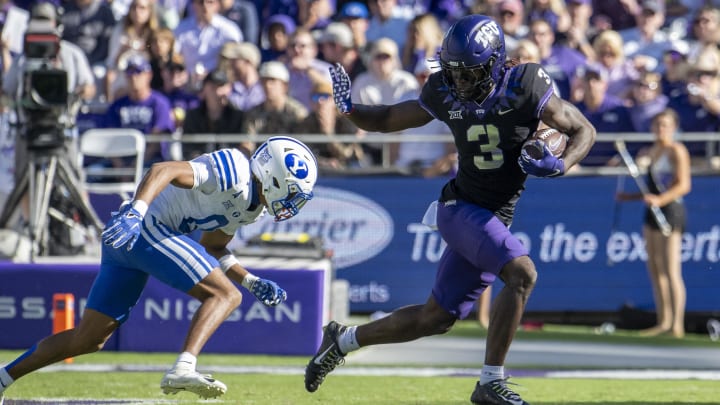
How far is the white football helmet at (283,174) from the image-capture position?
22.0 ft

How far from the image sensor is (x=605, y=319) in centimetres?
1292

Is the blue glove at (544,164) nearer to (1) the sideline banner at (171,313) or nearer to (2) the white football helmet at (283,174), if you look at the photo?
(2) the white football helmet at (283,174)

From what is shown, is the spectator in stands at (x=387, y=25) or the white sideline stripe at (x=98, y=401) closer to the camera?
the white sideline stripe at (x=98, y=401)

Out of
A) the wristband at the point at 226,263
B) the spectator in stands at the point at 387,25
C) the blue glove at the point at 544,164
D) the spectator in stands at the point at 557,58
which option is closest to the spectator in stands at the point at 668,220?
the spectator in stands at the point at 557,58

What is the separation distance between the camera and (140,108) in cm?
1351

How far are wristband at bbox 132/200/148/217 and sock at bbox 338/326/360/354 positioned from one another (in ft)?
5.68

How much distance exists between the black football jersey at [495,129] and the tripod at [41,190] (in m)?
5.05

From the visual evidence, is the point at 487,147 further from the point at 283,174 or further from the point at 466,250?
the point at 283,174

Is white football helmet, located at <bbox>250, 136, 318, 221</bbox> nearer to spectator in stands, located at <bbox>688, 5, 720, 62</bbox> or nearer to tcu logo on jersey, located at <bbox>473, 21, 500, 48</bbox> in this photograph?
tcu logo on jersey, located at <bbox>473, 21, 500, 48</bbox>

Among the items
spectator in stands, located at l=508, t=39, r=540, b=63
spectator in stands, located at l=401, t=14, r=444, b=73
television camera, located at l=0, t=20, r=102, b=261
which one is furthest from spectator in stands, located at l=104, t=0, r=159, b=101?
spectator in stands, located at l=508, t=39, r=540, b=63

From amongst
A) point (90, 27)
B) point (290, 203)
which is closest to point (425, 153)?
point (90, 27)

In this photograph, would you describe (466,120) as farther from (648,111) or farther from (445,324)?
(648,111)

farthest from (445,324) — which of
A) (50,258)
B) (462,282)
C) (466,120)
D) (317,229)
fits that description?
(317,229)

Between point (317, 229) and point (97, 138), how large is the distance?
240 cm
